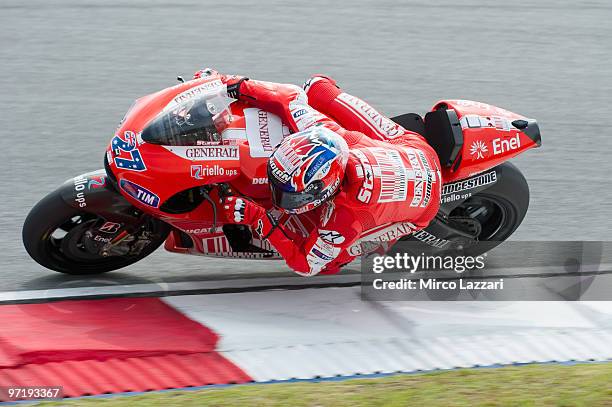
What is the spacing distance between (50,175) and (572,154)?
3.99 m

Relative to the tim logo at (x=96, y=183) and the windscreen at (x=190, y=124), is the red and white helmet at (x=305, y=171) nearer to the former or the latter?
the windscreen at (x=190, y=124)

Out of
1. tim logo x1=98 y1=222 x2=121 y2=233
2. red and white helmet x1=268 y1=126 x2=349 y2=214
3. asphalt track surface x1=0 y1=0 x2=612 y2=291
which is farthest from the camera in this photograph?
asphalt track surface x1=0 y1=0 x2=612 y2=291

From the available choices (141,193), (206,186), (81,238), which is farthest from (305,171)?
(81,238)

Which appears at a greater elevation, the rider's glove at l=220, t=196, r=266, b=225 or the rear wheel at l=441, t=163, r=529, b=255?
the rider's glove at l=220, t=196, r=266, b=225

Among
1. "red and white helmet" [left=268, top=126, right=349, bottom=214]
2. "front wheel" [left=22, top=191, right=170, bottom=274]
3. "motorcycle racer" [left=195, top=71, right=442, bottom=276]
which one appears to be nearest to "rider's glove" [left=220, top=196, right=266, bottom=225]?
"motorcycle racer" [left=195, top=71, right=442, bottom=276]

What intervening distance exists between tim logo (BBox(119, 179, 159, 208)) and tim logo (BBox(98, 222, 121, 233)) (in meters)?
0.45

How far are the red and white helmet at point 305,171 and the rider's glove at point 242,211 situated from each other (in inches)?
6.3

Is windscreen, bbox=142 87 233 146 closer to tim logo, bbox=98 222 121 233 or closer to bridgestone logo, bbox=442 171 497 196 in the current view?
tim logo, bbox=98 222 121 233

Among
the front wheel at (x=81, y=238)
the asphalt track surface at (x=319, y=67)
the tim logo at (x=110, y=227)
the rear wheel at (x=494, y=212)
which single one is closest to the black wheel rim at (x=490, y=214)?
the rear wheel at (x=494, y=212)

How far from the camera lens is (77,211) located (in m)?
5.63

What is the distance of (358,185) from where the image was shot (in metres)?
5.33

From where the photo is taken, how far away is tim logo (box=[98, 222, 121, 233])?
18.9ft

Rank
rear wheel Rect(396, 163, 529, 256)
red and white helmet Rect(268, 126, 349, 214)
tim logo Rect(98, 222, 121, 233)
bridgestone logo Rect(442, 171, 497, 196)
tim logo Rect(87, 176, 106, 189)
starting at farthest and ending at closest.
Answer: rear wheel Rect(396, 163, 529, 256) < bridgestone logo Rect(442, 171, 497, 196) < tim logo Rect(98, 222, 121, 233) < tim logo Rect(87, 176, 106, 189) < red and white helmet Rect(268, 126, 349, 214)

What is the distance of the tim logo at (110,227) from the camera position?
576 cm
